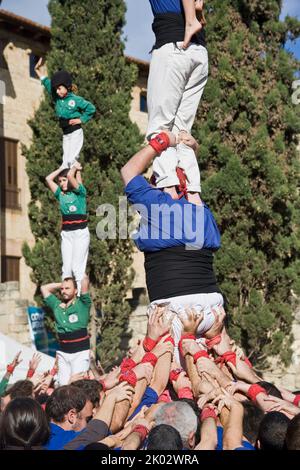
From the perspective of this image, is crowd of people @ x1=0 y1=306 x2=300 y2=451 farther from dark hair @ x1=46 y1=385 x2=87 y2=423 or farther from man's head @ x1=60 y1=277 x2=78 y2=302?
man's head @ x1=60 y1=277 x2=78 y2=302

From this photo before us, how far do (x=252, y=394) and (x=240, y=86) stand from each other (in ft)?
32.5

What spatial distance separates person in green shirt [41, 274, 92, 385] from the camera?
820 centimetres

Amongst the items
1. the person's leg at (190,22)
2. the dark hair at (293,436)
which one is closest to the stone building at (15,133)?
the person's leg at (190,22)

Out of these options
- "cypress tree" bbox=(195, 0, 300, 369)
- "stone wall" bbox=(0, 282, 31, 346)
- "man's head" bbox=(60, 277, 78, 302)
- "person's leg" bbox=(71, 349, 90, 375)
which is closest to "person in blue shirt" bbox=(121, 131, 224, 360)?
"person's leg" bbox=(71, 349, 90, 375)

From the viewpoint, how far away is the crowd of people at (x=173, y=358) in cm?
347

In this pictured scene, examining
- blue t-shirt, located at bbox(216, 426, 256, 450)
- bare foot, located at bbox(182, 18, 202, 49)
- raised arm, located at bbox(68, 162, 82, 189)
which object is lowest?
blue t-shirt, located at bbox(216, 426, 256, 450)

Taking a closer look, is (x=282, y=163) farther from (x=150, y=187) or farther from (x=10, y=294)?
(x=150, y=187)

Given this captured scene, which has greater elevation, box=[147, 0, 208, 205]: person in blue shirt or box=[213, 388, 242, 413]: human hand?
box=[147, 0, 208, 205]: person in blue shirt

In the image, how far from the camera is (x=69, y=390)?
14.8ft

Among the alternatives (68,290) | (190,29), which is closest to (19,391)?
(190,29)

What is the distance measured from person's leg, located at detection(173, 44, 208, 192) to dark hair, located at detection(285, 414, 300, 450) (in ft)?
7.50

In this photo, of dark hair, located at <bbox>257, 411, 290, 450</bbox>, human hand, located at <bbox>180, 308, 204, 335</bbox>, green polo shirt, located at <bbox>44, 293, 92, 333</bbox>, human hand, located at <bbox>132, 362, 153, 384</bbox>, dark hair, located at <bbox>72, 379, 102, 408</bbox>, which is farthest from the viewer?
green polo shirt, located at <bbox>44, 293, 92, 333</bbox>

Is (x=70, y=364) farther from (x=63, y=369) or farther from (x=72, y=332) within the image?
(x=72, y=332)
